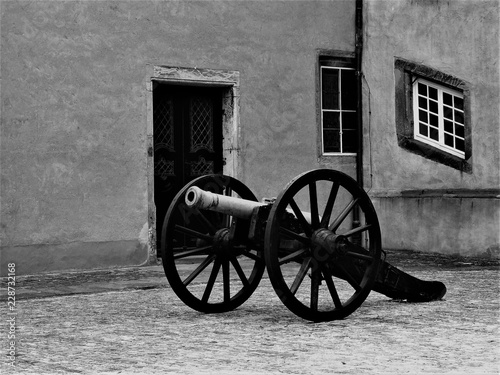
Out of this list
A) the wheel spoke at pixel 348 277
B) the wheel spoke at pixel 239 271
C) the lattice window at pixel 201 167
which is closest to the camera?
the wheel spoke at pixel 348 277

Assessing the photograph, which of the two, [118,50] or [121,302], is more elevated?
[118,50]

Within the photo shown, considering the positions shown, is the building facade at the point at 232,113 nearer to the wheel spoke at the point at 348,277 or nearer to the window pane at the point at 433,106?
the window pane at the point at 433,106

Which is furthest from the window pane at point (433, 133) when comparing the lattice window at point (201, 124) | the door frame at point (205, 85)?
the lattice window at point (201, 124)

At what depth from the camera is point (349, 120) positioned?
1429 centimetres

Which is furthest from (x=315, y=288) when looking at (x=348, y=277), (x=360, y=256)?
(x=360, y=256)

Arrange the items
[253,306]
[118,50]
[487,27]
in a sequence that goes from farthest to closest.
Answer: [487,27]
[118,50]
[253,306]

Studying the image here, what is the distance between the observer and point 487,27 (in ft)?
42.7

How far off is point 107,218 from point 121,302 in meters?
3.50

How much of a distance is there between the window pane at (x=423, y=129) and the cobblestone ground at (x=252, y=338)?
5410 mm

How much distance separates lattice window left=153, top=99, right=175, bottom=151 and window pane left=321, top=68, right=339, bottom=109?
2.50 m

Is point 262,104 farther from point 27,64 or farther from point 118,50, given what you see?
point 27,64

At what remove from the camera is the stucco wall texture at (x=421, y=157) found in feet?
42.2

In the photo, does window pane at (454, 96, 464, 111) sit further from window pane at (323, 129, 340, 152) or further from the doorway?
the doorway

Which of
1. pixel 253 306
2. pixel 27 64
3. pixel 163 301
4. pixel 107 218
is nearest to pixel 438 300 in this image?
pixel 253 306
